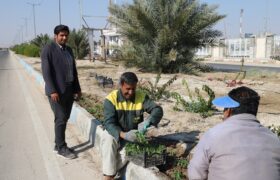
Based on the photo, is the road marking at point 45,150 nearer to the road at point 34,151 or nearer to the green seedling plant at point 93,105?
the road at point 34,151

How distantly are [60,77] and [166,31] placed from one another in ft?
38.1

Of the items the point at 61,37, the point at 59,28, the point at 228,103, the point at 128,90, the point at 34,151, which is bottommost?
the point at 34,151

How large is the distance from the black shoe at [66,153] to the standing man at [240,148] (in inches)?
133

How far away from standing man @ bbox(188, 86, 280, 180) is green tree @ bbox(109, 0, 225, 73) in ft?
→ 47.0

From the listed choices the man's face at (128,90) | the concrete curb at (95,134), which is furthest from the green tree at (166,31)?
the man's face at (128,90)

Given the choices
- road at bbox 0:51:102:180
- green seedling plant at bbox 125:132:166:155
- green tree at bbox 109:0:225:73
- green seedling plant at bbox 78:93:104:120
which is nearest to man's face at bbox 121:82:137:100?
green seedling plant at bbox 125:132:166:155

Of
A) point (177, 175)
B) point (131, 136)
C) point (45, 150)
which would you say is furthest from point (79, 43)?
point (177, 175)

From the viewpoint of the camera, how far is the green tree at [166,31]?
17.2 m

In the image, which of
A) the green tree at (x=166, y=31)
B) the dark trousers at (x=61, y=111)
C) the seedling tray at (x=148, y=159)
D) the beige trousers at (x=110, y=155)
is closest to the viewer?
the seedling tray at (x=148, y=159)

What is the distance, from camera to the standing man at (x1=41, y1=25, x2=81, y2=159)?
220 inches

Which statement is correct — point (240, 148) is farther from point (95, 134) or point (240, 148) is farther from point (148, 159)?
point (95, 134)

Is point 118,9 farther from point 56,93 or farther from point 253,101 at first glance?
point 253,101

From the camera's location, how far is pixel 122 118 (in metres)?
4.60

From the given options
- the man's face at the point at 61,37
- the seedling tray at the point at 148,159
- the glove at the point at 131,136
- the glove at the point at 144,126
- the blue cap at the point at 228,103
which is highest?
the man's face at the point at 61,37
